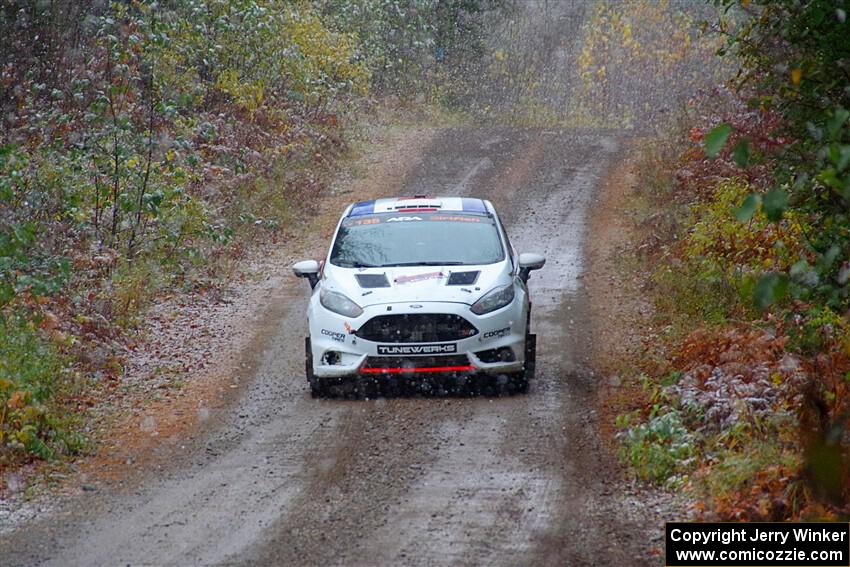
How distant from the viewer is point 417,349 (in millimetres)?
10305

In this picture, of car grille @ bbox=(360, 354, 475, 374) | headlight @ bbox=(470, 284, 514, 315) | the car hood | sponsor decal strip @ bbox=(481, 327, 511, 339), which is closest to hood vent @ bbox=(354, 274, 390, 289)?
the car hood

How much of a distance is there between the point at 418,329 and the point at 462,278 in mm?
827

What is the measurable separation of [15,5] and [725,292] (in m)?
14.8

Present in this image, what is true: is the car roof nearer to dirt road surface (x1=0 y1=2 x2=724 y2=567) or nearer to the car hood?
the car hood

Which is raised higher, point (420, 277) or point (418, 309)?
point (420, 277)

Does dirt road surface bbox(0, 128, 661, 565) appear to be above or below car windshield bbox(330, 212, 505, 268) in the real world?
below

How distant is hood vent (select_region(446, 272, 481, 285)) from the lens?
1073cm

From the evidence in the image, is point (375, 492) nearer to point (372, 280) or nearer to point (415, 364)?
point (415, 364)

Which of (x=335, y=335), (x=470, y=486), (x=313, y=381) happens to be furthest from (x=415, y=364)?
(x=470, y=486)

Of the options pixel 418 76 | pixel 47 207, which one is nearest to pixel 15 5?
pixel 47 207

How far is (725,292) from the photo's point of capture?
13211mm

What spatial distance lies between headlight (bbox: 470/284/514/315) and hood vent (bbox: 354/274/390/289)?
36.7 inches

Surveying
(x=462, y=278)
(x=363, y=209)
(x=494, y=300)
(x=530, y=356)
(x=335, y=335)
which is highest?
(x=363, y=209)

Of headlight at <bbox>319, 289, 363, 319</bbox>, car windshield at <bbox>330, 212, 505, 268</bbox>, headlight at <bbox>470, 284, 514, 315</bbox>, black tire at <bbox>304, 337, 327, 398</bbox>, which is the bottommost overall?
black tire at <bbox>304, 337, 327, 398</bbox>
